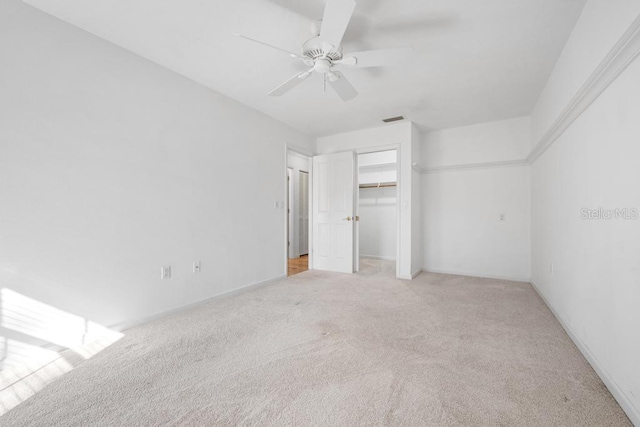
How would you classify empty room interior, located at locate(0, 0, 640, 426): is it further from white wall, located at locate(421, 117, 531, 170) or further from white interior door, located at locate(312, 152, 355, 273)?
white interior door, located at locate(312, 152, 355, 273)

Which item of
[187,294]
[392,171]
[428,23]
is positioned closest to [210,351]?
[187,294]

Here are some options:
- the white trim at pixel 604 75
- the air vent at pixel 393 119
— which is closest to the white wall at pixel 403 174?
the air vent at pixel 393 119

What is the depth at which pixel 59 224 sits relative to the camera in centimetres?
204

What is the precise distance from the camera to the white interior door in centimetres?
476

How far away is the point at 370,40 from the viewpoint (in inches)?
88.9

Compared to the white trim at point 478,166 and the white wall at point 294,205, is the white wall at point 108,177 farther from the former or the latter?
the white trim at point 478,166

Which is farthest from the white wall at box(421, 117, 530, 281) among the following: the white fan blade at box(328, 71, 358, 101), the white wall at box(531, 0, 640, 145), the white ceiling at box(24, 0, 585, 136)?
the white fan blade at box(328, 71, 358, 101)

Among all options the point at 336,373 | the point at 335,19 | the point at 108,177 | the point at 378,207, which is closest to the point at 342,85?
the point at 335,19

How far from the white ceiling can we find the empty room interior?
2 centimetres

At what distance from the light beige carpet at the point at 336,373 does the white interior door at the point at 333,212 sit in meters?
1.93

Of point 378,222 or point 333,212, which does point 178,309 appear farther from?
point 378,222

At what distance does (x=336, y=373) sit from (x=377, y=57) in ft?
7.40

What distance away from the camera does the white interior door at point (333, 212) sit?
4.76 m

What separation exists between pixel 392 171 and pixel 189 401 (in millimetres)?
5542
